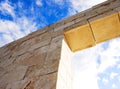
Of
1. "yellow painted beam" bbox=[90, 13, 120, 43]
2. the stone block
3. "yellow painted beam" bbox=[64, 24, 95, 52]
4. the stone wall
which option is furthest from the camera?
"yellow painted beam" bbox=[64, 24, 95, 52]

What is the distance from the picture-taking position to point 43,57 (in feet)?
7.13

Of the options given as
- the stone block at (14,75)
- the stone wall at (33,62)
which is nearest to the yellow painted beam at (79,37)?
the stone wall at (33,62)

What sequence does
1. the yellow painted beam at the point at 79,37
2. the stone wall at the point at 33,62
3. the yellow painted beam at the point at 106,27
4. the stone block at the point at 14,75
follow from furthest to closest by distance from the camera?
the yellow painted beam at the point at 79,37
the yellow painted beam at the point at 106,27
the stone block at the point at 14,75
the stone wall at the point at 33,62

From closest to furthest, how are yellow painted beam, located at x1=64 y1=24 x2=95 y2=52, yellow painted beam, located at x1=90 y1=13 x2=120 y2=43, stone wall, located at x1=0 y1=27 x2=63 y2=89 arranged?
stone wall, located at x1=0 y1=27 x2=63 y2=89, yellow painted beam, located at x1=90 y1=13 x2=120 y2=43, yellow painted beam, located at x1=64 y1=24 x2=95 y2=52

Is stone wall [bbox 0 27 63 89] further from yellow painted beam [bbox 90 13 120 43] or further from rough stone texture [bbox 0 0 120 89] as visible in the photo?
yellow painted beam [bbox 90 13 120 43]

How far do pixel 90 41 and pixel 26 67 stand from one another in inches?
38.4

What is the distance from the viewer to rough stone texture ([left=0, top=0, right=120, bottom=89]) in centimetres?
184

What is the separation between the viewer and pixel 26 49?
2627mm

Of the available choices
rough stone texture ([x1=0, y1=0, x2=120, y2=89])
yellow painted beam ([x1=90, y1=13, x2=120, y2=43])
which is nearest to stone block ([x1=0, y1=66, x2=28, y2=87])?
rough stone texture ([x1=0, y1=0, x2=120, y2=89])

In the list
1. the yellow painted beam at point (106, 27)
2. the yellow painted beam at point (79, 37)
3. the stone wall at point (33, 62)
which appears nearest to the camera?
the stone wall at point (33, 62)

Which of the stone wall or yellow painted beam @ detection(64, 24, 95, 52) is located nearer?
the stone wall

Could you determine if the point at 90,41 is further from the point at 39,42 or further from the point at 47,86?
the point at 47,86

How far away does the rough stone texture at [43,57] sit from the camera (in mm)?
1842

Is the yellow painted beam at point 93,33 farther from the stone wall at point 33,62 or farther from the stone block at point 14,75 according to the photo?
the stone block at point 14,75
